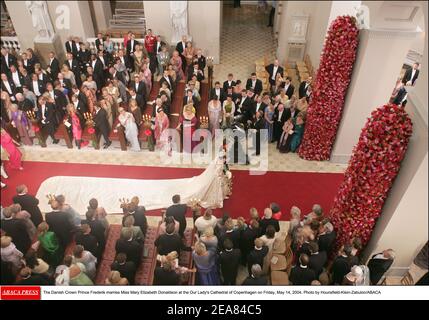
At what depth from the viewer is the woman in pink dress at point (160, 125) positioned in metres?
10.5

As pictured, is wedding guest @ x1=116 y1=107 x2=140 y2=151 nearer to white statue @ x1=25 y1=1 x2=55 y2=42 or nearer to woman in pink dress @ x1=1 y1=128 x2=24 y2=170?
woman in pink dress @ x1=1 y1=128 x2=24 y2=170

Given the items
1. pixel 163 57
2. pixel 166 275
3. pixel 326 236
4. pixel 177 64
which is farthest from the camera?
pixel 163 57

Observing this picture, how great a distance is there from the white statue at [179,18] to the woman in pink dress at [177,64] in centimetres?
178

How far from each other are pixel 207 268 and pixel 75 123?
5.74m

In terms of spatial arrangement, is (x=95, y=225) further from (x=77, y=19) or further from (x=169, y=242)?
(x=77, y=19)

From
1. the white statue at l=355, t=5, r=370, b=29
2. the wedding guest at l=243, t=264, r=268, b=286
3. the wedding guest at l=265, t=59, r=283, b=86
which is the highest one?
the white statue at l=355, t=5, r=370, b=29

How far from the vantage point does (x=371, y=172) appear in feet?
22.4

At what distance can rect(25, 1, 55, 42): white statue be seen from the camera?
13403 millimetres

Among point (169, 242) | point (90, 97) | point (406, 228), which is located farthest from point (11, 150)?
point (406, 228)

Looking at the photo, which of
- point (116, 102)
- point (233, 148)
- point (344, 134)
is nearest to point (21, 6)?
point (116, 102)

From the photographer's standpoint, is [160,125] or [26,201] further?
[160,125]

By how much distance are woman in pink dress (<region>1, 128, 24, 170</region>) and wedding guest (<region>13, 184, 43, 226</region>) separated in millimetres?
2462

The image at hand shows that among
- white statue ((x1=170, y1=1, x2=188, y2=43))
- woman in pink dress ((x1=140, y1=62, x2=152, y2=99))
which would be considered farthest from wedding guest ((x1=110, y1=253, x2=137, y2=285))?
white statue ((x1=170, y1=1, x2=188, y2=43))

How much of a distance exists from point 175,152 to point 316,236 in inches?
186
